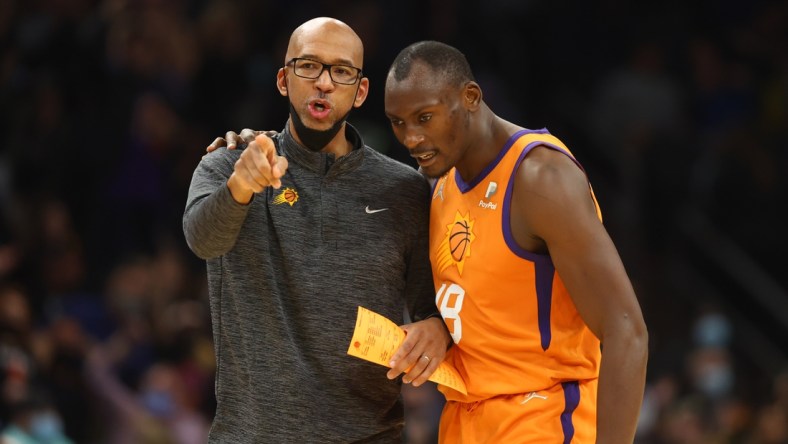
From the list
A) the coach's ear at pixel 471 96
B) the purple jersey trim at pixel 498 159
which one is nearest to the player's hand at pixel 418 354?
the purple jersey trim at pixel 498 159

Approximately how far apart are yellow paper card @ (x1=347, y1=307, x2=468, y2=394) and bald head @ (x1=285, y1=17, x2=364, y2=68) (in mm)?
935

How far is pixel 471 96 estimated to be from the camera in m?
4.30

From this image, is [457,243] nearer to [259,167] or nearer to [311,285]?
[311,285]

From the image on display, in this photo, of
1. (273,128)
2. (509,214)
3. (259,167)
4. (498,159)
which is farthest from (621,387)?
(273,128)

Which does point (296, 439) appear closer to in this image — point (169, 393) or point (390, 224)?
point (390, 224)

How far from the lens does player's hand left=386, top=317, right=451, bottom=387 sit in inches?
164

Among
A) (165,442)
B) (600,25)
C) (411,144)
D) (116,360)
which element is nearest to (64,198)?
(116,360)

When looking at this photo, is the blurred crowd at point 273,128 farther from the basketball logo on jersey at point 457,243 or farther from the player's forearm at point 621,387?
the player's forearm at point 621,387

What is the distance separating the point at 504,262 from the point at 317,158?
2.62ft

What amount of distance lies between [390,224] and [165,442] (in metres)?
4.51

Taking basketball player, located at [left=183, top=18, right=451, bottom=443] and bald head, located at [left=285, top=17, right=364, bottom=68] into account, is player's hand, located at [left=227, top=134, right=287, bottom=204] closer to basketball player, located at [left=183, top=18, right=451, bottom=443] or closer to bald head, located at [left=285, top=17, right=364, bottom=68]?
basketball player, located at [left=183, top=18, right=451, bottom=443]

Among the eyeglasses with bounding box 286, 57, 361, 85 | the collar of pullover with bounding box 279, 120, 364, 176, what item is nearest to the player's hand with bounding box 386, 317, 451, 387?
the collar of pullover with bounding box 279, 120, 364, 176

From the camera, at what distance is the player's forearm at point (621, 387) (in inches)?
151

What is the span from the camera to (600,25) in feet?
38.3
